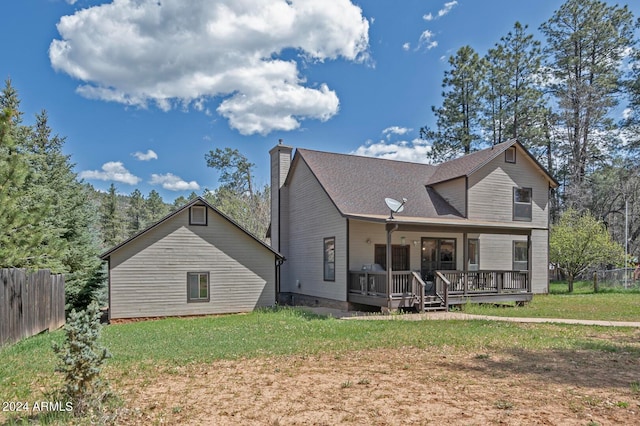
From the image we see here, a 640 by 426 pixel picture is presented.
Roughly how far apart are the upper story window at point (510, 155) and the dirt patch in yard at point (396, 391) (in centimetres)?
1309

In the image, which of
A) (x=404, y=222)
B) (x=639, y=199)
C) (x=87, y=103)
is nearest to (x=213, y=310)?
(x=404, y=222)

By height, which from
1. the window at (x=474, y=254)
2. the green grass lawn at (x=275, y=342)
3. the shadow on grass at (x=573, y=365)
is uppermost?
the window at (x=474, y=254)

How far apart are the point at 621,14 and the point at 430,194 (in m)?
23.4

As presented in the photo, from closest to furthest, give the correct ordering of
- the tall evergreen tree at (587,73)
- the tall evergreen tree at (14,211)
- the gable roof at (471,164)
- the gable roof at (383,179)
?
the tall evergreen tree at (14,211) → the gable roof at (383,179) → the gable roof at (471,164) → the tall evergreen tree at (587,73)

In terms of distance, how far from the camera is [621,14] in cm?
2855

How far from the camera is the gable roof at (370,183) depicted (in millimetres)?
15836

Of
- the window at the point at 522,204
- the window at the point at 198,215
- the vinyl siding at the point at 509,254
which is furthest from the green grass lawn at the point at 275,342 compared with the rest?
the window at the point at 522,204

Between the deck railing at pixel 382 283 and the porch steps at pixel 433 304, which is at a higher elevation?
the deck railing at pixel 382 283

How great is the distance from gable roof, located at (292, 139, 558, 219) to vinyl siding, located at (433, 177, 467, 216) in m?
0.19

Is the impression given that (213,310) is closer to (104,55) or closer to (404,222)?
(404,222)

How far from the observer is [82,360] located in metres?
3.99

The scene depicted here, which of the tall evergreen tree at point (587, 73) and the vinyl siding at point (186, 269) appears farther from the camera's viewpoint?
the tall evergreen tree at point (587, 73)

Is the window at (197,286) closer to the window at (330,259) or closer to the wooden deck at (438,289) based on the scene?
the window at (330,259)

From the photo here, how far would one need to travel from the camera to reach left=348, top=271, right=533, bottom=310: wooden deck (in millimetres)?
13062
